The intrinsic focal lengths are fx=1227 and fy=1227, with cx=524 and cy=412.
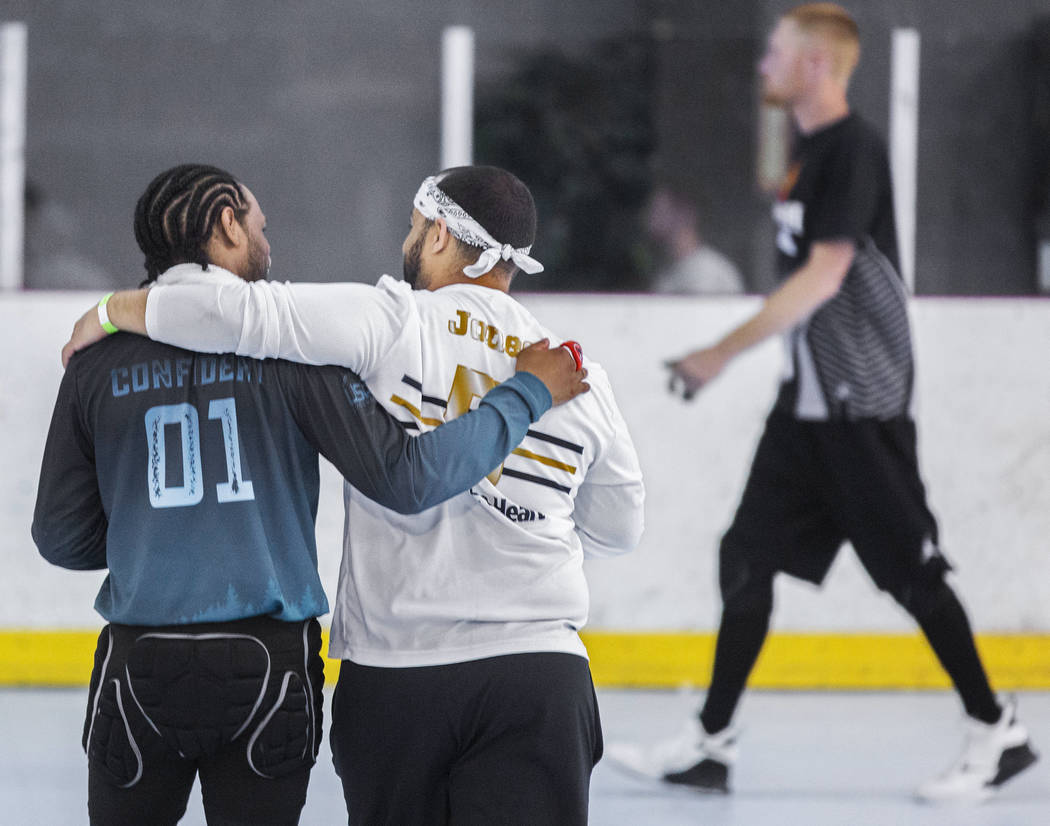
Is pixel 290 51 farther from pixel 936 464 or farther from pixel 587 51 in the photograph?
pixel 936 464

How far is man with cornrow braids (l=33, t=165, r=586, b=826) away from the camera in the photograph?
4.74 feet

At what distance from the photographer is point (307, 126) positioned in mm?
4828

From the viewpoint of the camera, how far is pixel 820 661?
14.3 feet

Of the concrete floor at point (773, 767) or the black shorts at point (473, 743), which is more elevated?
the black shorts at point (473, 743)

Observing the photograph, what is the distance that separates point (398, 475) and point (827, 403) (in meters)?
2.18

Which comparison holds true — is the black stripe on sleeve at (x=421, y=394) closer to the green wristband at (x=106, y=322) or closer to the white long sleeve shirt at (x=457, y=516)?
the white long sleeve shirt at (x=457, y=516)

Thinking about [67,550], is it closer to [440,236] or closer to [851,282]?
[440,236]

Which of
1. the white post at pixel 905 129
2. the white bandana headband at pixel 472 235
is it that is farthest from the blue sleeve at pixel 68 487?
the white post at pixel 905 129

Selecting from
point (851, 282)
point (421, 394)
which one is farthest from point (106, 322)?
point (851, 282)

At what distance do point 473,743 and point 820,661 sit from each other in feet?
10.0

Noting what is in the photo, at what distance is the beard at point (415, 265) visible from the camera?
1.70 metres

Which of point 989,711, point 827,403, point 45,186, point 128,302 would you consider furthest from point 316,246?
point 128,302

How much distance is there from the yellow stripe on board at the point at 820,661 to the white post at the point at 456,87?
1.90 metres

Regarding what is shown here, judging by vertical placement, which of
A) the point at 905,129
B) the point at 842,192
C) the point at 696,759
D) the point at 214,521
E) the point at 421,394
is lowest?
the point at 696,759
